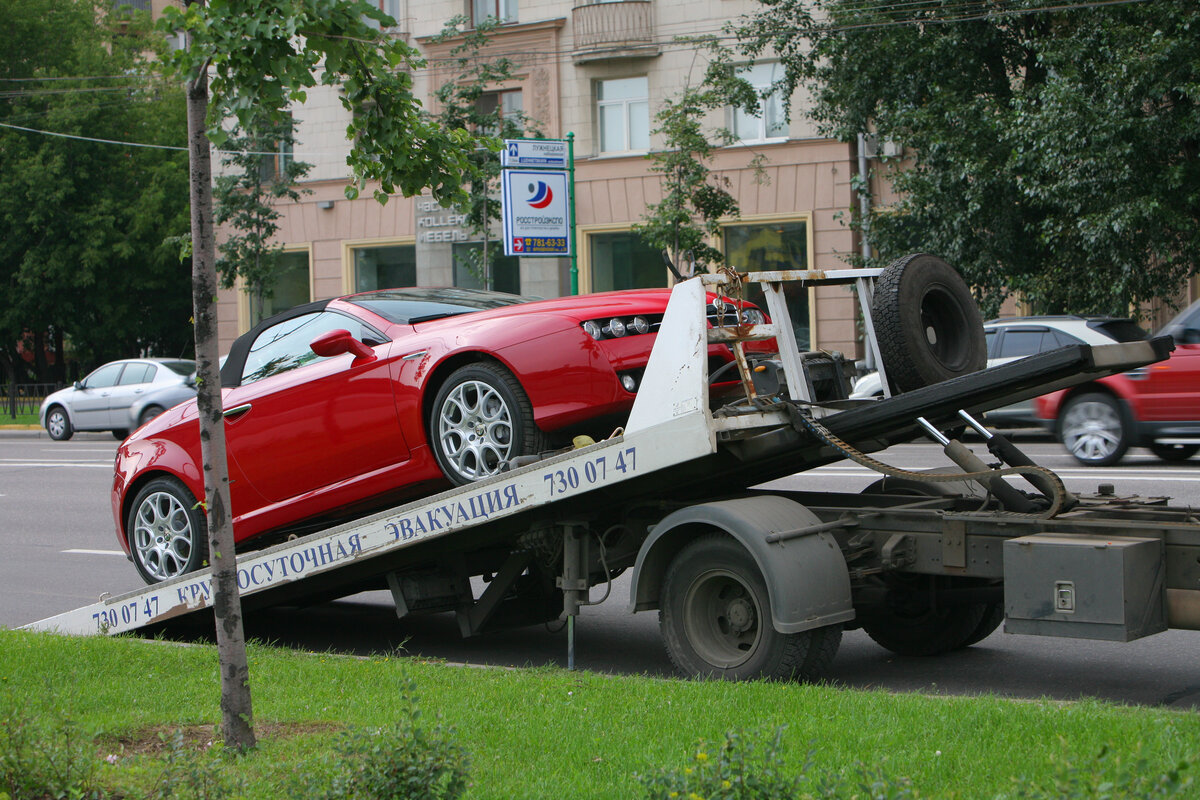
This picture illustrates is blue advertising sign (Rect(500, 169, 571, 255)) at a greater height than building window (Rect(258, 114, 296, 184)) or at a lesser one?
lesser

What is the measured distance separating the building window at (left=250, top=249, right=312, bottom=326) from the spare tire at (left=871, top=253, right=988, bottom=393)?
29.9 m

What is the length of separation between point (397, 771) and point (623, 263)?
27.7 m

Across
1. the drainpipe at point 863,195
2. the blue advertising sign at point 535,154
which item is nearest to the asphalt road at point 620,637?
the blue advertising sign at point 535,154

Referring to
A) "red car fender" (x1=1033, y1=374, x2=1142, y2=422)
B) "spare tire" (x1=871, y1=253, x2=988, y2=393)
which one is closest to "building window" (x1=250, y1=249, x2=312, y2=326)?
"red car fender" (x1=1033, y1=374, x2=1142, y2=422)

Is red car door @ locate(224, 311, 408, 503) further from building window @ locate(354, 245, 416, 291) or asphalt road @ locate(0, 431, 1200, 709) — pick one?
building window @ locate(354, 245, 416, 291)

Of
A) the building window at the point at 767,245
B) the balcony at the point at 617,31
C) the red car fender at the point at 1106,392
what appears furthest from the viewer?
the balcony at the point at 617,31

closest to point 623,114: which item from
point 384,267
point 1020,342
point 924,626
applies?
point 384,267

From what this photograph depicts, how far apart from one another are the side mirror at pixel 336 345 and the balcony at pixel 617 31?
2334 centimetres

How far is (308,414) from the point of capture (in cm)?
777

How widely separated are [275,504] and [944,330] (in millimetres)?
4020

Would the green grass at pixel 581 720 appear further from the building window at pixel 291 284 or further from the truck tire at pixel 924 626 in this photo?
the building window at pixel 291 284

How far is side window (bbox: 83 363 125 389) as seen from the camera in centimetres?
2784

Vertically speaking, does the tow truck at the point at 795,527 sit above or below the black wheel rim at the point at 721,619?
above

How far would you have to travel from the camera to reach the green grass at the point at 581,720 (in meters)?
4.49
